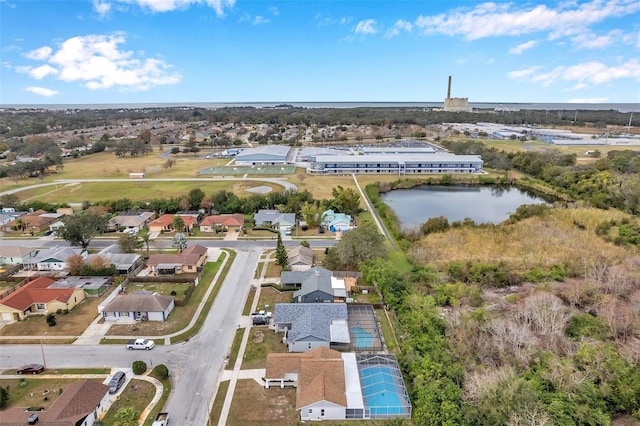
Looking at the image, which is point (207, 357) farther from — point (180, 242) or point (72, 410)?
point (180, 242)

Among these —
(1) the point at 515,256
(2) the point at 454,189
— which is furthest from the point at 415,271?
(2) the point at 454,189

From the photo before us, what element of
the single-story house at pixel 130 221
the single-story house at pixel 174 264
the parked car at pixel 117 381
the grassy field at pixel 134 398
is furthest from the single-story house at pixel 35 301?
the single-story house at pixel 130 221

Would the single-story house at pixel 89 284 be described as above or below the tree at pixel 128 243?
below

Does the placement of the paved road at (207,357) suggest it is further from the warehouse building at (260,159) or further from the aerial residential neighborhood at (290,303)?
the warehouse building at (260,159)

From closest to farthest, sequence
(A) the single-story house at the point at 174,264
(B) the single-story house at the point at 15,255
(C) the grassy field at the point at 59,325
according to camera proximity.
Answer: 1. (C) the grassy field at the point at 59,325
2. (A) the single-story house at the point at 174,264
3. (B) the single-story house at the point at 15,255

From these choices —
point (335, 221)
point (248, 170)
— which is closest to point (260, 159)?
point (248, 170)

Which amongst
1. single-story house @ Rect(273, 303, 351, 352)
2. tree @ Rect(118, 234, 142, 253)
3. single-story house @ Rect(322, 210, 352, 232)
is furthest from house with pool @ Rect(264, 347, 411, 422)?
single-story house @ Rect(322, 210, 352, 232)

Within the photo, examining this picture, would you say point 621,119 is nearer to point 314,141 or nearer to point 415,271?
point 314,141
